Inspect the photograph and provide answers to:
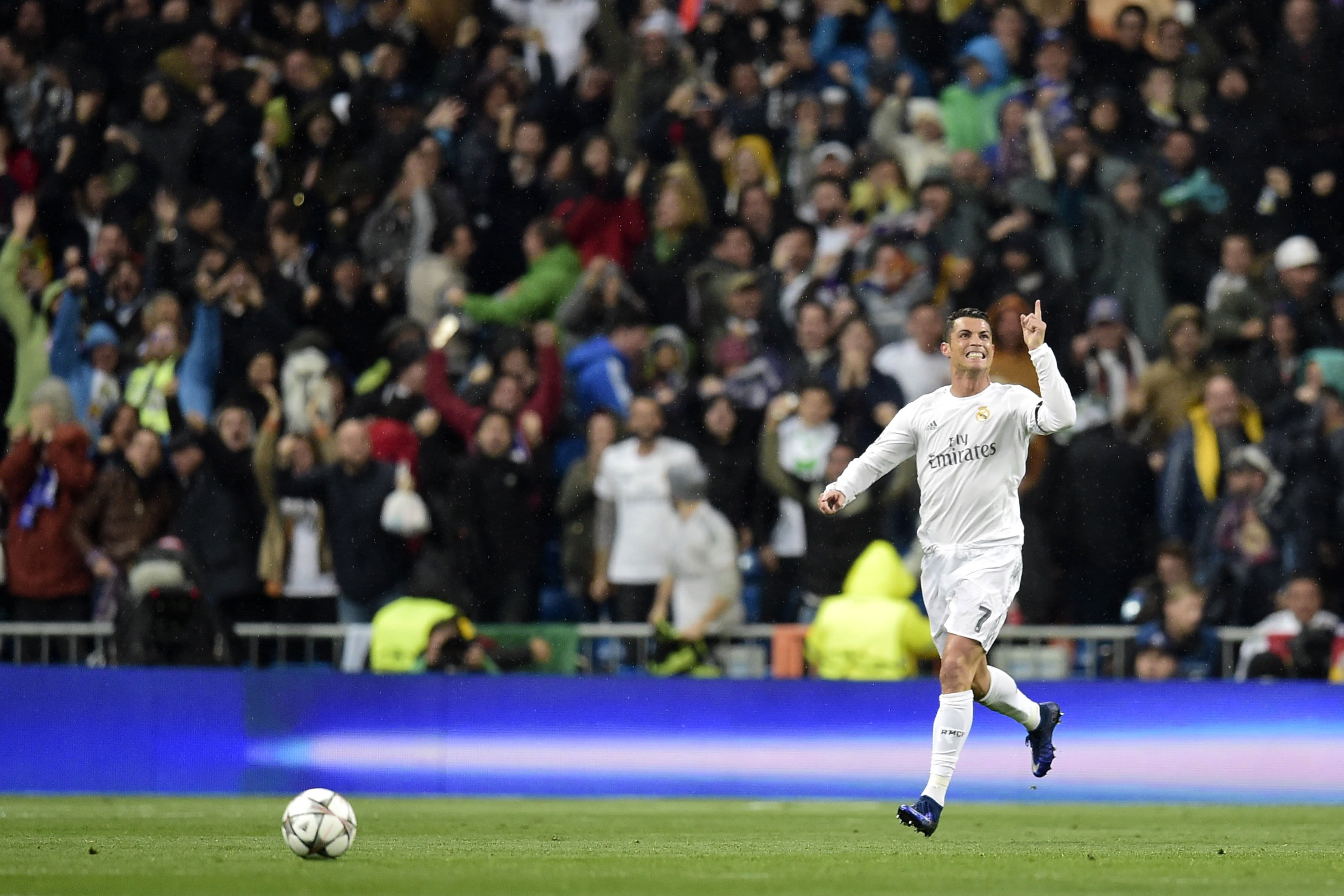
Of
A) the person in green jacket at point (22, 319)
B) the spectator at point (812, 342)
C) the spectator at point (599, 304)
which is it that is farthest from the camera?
the person in green jacket at point (22, 319)

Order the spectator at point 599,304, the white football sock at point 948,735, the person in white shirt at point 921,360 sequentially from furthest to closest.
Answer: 1. the spectator at point 599,304
2. the person in white shirt at point 921,360
3. the white football sock at point 948,735

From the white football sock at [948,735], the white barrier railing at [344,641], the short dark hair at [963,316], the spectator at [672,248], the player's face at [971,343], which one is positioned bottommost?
the white football sock at [948,735]

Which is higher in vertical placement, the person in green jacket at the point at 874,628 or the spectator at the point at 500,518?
the spectator at the point at 500,518

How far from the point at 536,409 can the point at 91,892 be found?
32.8 ft

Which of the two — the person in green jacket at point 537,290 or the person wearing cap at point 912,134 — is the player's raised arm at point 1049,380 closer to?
the person wearing cap at point 912,134

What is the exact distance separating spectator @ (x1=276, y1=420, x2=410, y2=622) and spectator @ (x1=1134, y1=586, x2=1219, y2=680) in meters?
5.48

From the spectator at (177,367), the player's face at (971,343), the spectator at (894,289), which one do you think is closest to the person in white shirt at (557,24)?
the spectator at (177,367)

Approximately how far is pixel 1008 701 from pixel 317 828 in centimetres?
347

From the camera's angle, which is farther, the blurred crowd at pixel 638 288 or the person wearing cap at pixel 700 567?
the blurred crowd at pixel 638 288

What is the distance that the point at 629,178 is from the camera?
736 inches

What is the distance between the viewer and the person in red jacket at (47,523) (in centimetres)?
1691

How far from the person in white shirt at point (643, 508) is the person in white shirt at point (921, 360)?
5.62 feet

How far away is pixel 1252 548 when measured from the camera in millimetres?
15328

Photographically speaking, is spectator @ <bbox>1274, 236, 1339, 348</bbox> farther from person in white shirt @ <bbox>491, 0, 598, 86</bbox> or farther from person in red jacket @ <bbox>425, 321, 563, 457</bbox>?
person in white shirt @ <bbox>491, 0, 598, 86</bbox>
